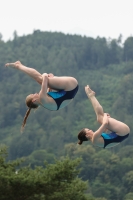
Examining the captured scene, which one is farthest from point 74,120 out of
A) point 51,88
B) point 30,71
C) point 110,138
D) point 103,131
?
point 30,71

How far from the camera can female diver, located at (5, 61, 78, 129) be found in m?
15.9

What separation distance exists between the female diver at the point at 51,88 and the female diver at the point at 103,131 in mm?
460

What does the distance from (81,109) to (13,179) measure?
137m

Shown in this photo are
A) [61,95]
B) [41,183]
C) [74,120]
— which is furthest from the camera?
[74,120]

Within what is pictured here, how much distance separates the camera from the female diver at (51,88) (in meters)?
15.9

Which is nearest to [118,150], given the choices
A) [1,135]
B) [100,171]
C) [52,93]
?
[100,171]

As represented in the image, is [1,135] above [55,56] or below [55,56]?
below

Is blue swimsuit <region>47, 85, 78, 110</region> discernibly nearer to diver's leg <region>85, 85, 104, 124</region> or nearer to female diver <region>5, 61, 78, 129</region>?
female diver <region>5, 61, 78, 129</region>

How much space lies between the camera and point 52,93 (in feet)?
53.2

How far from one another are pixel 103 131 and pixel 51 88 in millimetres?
1407

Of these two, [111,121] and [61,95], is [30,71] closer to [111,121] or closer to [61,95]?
[61,95]

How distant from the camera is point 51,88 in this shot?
16109 mm

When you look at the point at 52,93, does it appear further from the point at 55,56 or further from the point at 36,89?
the point at 55,56

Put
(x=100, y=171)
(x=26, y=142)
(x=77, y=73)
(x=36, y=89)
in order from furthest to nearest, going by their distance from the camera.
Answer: (x=77, y=73) → (x=36, y=89) → (x=26, y=142) → (x=100, y=171)
